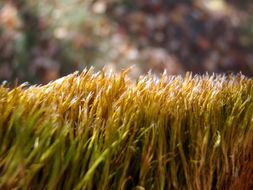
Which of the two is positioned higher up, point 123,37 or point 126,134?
point 123,37

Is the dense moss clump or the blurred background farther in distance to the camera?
the blurred background

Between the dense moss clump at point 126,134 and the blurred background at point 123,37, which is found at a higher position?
the blurred background at point 123,37

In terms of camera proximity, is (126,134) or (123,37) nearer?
(126,134)

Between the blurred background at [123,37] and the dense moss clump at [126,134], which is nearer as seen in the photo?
the dense moss clump at [126,134]

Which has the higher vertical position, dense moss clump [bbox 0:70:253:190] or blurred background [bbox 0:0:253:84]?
blurred background [bbox 0:0:253:84]
